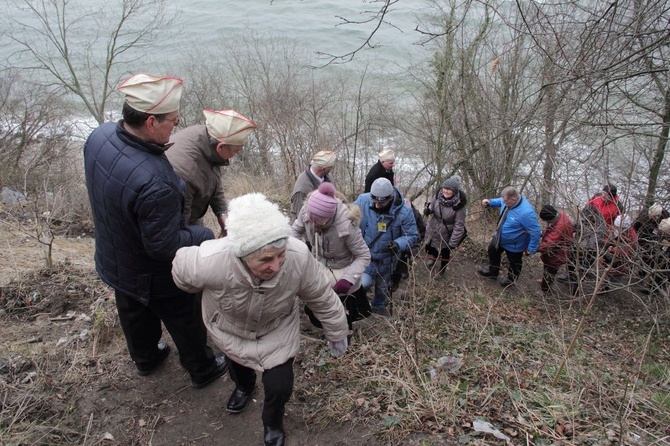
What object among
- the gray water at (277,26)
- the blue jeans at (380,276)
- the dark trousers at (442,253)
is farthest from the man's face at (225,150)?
the gray water at (277,26)

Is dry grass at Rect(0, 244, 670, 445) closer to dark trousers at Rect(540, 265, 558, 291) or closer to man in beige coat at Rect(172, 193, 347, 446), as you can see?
man in beige coat at Rect(172, 193, 347, 446)

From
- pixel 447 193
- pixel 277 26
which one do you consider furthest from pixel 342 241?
pixel 277 26

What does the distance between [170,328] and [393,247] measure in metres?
2.13

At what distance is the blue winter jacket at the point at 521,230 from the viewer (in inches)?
209

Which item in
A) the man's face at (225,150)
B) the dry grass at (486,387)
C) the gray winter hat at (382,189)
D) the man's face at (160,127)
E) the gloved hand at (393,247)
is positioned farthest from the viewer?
the gloved hand at (393,247)

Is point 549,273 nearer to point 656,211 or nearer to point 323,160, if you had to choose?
point 656,211

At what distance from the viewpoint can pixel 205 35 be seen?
→ 23422 millimetres

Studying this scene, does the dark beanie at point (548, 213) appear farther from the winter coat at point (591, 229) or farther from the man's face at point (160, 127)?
the man's face at point (160, 127)

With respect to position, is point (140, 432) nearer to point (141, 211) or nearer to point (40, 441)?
point (40, 441)

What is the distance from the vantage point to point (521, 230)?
17.8 ft

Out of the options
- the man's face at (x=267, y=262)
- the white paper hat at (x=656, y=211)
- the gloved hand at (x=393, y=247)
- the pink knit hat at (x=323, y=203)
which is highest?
the man's face at (x=267, y=262)

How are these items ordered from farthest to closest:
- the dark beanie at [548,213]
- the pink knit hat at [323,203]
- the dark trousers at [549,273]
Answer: the dark trousers at [549,273], the dark beanie at [548,213], the pink knit hat at [323,203]

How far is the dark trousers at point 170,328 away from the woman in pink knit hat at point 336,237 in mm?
1027

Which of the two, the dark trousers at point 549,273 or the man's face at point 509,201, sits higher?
the man's face at point 509,201
